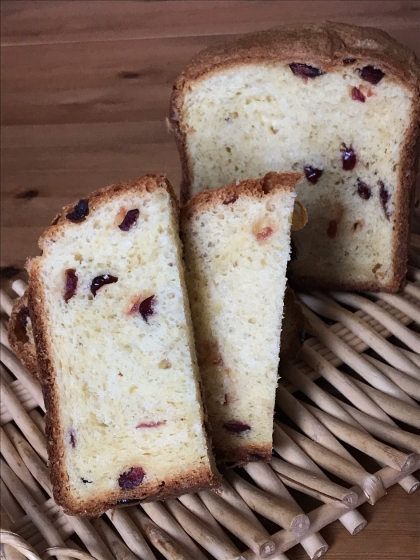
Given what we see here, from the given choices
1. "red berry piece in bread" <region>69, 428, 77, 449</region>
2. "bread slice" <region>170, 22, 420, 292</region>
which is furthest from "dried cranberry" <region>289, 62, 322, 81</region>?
"red berry piece in bread" <region>69, 428, 77, 449</region>

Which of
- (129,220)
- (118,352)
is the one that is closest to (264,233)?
(129,220)

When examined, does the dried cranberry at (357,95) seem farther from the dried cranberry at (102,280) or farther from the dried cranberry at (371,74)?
the dried cranberry at (102,280)

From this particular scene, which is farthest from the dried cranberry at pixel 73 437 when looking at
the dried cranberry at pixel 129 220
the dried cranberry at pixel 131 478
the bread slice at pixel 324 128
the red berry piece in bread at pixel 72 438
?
the bread slice at pixel 324 128

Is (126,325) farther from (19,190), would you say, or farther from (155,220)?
(19,190)

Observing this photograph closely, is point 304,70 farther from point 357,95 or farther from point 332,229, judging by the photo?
point 332,229

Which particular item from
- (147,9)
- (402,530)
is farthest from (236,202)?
(147,9)

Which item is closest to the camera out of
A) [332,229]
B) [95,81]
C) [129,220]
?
[129,220]
